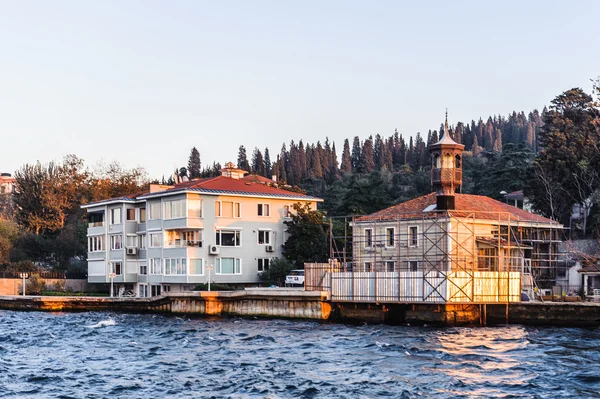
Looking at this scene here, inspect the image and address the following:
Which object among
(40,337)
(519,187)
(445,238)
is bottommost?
(40,337)

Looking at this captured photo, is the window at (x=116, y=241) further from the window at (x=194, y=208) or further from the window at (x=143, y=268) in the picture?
the window at (x=194, y=208)

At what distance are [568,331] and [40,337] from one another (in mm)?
27864

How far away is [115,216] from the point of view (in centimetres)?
7931

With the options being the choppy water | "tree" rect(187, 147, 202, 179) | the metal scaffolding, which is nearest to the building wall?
the metal scaffolding

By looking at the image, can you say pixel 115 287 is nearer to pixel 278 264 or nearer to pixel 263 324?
pixel 278 264

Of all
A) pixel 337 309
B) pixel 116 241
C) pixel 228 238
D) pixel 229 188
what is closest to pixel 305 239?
pixel 228 238

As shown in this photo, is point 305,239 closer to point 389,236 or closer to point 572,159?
point 389,236

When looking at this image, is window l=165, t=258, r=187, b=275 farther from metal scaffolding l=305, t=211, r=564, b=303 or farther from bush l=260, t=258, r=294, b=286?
metal scaffolding l=305, t=211, r=564, b=303

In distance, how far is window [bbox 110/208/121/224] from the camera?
3103 inches

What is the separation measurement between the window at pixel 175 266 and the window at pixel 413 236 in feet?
61.4

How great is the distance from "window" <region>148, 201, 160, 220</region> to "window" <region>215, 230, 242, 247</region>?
20.1ft

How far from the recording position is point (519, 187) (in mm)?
93562

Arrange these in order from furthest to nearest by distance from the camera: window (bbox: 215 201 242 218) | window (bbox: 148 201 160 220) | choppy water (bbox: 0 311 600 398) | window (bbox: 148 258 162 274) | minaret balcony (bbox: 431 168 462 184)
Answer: window (bbox: 148 201 160 220)
window (bbox: 148 258 162 274)
window (bbox: 215 201 242 218)
minaret balcony (bbox: 431 168 462 184)
choppy water (bbox: 0 311 600 398)

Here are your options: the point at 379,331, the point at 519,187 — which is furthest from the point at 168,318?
the point at 519,187
